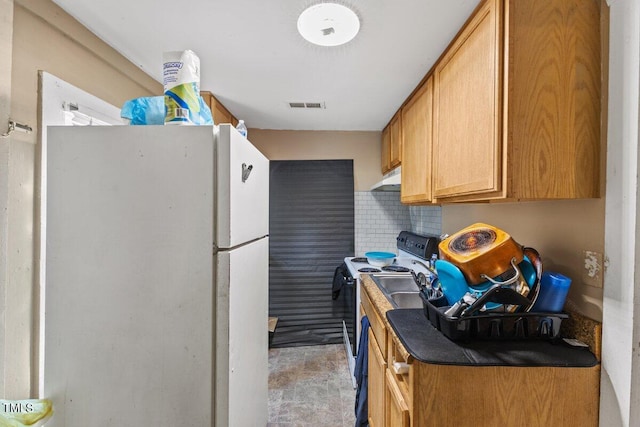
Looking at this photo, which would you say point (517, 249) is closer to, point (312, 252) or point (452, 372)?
point (452, 372)

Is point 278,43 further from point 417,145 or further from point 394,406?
point 394,406

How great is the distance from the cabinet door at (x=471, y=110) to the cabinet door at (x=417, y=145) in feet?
0.45

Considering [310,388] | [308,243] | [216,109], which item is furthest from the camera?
[308,243]

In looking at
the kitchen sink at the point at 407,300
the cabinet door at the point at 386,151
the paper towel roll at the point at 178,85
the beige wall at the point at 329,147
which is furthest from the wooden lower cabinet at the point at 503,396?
the beige wall at the point at 329,147

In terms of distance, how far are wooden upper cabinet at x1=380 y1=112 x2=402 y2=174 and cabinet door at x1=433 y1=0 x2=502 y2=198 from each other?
83 cm

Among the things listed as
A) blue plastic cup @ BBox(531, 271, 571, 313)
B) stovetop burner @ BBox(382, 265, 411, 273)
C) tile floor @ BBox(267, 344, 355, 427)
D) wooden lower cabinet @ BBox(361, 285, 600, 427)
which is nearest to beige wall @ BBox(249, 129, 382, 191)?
stovetop burner @ BBox(382, 265, 411, 273)

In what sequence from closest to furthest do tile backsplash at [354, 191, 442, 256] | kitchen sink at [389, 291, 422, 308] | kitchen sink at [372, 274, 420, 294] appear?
kitchen sink at [389, 291, 422, 308]
kitchen sink at [372, 274, 420, 294]
tile backsplash at [354, 191, 442, 256]

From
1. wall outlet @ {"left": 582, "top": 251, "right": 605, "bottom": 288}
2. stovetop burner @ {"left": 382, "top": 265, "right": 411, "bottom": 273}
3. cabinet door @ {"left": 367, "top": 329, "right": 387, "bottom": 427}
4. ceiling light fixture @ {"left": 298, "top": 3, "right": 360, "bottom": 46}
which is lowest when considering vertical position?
cabinet door @ {"left": 367, "top": 329, "right": 387, "bottom": 427}

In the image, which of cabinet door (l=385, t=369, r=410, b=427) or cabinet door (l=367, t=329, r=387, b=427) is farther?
cabinet door (l=367, t=329, r=387, b=427)

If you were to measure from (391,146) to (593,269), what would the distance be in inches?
73.1

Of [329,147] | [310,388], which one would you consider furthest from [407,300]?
[329,147]

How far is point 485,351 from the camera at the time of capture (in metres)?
0.93

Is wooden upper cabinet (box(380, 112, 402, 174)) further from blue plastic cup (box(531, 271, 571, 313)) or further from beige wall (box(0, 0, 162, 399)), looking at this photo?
beige wall (box(0, 0, 162, 399))

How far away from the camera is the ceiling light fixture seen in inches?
45.0
